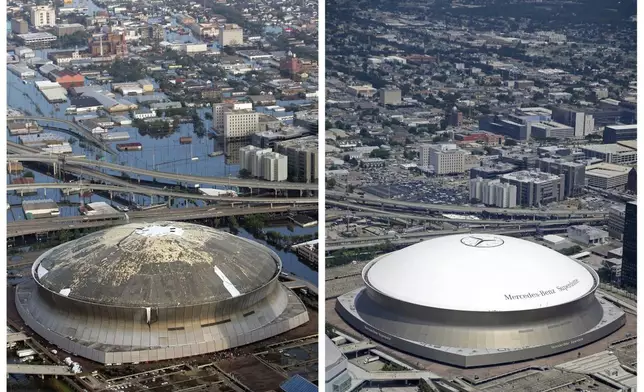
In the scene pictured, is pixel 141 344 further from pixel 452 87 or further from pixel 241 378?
pixel 452 87

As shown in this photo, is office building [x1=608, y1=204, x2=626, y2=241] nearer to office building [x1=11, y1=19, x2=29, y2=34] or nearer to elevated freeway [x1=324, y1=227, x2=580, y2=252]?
elevated freeway [x1=324, y1=227, x2=580, y2=252]

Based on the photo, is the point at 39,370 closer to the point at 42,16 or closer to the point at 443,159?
the point at 443,159

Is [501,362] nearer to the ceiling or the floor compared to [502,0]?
nearer to the floor

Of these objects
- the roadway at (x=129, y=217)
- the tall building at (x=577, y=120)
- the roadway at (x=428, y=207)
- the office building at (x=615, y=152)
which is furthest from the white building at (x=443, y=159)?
the roadway at (x=129, y=217)

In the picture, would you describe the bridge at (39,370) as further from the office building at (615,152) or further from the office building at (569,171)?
the office building at (615,152)

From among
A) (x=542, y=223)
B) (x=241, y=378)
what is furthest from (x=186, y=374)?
(x=542, y=223)

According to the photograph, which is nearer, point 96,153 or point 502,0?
point 96,153

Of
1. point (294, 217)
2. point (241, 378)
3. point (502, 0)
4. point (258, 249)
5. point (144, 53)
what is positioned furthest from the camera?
point (502, 0)

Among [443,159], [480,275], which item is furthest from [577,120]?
[480,275]
